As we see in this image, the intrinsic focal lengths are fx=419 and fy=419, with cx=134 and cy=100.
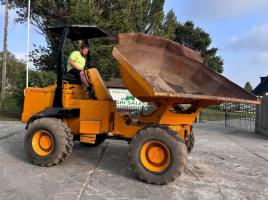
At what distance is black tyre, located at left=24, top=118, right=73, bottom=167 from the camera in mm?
8070

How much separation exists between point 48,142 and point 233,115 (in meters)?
19.3

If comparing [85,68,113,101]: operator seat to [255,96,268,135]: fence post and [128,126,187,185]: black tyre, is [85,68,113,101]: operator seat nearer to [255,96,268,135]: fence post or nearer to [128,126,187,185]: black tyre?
[128,126,187,185]: black tyre

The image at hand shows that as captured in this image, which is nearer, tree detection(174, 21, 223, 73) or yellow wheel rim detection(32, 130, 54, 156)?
yellow wheel rim detection(32, 130, 54, 156)

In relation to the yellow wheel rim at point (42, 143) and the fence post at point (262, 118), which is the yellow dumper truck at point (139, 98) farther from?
the fence post at point (262, 118)

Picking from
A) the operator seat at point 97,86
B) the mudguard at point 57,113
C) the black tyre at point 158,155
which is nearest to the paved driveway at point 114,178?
the black tyre at point 158,155

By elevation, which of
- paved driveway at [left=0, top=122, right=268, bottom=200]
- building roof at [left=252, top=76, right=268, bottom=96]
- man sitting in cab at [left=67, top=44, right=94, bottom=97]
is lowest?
paved driveway at [left=0, top=122, right=268, bottom=200]

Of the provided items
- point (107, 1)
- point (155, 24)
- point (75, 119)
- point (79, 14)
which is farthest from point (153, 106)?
point (155, 24)

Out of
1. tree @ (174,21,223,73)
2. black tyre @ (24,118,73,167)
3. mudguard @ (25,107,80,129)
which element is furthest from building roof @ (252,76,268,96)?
tree @ (174,21,223,73)

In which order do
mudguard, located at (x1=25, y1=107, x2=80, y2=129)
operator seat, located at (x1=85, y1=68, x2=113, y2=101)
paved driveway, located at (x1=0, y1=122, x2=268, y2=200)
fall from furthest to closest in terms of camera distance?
operator seat, located at (x1=85, y1=68, x2=113, y2=101) < mudguard, located at (x1=25, y1=107, x2=80, y2=129) < paved driveway, located at (x1=0, y1=122, x2=268, y2=200)

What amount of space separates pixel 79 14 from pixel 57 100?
16644 mm

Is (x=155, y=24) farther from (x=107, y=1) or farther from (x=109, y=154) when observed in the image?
(x=109, y=154)

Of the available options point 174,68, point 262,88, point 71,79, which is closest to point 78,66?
point 71,79

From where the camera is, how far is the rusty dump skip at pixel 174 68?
809cm

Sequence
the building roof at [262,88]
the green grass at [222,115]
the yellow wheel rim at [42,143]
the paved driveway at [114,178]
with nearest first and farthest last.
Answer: the paved driveway at [114,178], the yellow wheel rim at [42,143], the green grass at [222,115], the building roof at [262,88]
